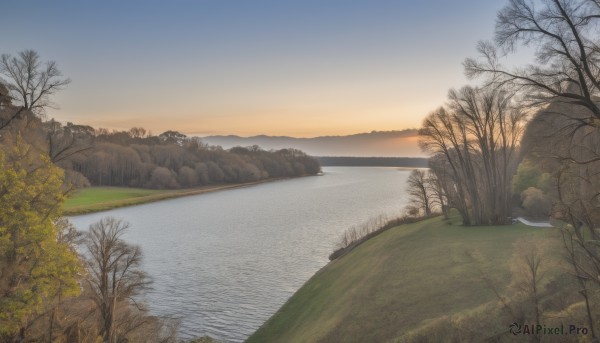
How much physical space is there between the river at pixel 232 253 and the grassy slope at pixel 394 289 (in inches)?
120

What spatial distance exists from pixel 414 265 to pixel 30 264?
66.8ft

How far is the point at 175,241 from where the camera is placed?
4966cm

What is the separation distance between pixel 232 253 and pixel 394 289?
2469cm

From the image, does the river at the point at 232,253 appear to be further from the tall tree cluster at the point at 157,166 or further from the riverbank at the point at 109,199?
the tall tree cluster at the point at 157,166

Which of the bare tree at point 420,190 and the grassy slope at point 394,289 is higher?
the bare tree at point 420,190

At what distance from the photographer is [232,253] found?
4334 cm

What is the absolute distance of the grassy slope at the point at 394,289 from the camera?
18359 mm

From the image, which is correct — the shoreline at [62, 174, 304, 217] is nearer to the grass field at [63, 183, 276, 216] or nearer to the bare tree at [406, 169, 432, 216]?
the grass field at [63, 183, 276, 216]

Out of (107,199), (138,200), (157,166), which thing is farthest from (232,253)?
(157,166)

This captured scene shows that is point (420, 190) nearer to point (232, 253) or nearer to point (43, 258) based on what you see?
point (232, 253)

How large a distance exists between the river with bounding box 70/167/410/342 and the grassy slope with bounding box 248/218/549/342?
3.05 m

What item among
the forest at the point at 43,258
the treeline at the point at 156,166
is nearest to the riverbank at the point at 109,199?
the treeline at the point at 156,166

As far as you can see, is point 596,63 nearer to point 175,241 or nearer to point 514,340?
point 514,340

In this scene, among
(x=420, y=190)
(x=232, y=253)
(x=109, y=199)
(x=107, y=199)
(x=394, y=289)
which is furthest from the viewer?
(x=109, y=199)
